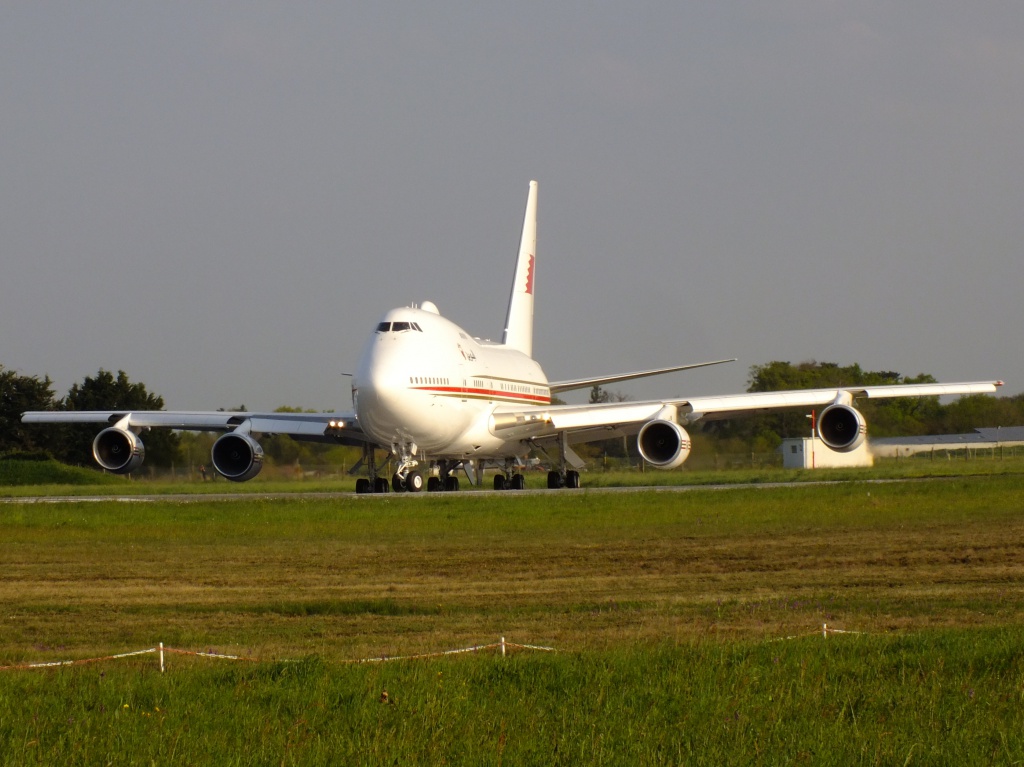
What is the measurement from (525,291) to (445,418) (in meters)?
16.0

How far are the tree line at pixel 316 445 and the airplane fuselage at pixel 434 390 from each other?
9626 mm

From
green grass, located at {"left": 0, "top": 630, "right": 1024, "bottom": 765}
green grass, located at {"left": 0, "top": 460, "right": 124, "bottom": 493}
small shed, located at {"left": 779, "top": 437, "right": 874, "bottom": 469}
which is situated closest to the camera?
green grass, located at {"left": 0, "top": 630, "right": 1024, "bottom": 765}

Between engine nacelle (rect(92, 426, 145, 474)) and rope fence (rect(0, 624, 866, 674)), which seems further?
engine nacelle (rect(92, 426, 145, 474))

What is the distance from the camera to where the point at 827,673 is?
849cm

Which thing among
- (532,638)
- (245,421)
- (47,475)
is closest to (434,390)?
(245,421)

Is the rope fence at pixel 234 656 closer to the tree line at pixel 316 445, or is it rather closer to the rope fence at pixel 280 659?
the rope fence at pixel 280 659

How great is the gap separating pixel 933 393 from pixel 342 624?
87.4ft

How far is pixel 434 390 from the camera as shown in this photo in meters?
33.2

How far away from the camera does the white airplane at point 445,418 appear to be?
3269cm

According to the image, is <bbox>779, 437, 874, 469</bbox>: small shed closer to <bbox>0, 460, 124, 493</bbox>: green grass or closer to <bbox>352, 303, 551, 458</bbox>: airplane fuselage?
<bbox>352, 303, 551, 458</bbox>: airplane fuselage

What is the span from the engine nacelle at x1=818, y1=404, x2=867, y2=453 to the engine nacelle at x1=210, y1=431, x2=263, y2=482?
1512 cm

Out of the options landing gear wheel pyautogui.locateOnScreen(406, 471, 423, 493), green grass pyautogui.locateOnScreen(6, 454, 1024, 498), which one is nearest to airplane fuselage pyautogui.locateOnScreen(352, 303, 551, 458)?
landing gear wheel pyautogui.locateOnScreen(406, 471, 423, 493)

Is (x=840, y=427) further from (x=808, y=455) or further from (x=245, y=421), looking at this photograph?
(x=245, y=421)

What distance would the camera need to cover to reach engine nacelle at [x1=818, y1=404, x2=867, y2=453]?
34719 mm
